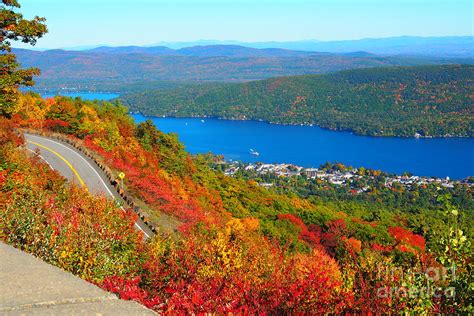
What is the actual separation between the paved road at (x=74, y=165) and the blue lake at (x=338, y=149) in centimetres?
10087

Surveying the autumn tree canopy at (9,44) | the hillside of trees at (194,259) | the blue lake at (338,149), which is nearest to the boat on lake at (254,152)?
the blue lake at (338,149)

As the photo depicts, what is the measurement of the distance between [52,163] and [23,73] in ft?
48.8

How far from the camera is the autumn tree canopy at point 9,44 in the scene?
14336 millimetres

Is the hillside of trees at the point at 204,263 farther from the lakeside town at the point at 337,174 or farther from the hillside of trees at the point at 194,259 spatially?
the lakeside town at the point at 337,174

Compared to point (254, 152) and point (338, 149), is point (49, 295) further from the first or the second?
point (338, 149)

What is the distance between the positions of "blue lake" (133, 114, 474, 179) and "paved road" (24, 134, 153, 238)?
331 feet

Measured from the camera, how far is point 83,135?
3822 centimetres

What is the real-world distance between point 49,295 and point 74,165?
81.1 ft

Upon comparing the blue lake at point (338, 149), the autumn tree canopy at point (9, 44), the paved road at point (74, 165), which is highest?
the autumn tree canopy at point (9, 44)

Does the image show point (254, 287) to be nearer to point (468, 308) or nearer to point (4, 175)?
point (468, 308)

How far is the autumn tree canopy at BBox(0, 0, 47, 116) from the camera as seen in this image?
14336 mm

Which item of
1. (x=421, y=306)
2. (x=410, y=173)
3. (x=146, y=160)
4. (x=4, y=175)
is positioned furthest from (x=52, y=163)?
(x=410, y=173)

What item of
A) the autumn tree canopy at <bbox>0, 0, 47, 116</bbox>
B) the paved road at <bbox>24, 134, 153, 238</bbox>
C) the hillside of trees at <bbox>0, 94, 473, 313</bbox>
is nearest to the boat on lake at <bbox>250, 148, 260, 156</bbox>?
the paved road at <bbox>24, 134, 153, 238</bbox>

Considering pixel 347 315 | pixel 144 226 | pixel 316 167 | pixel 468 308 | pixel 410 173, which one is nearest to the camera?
pixel 468 308
